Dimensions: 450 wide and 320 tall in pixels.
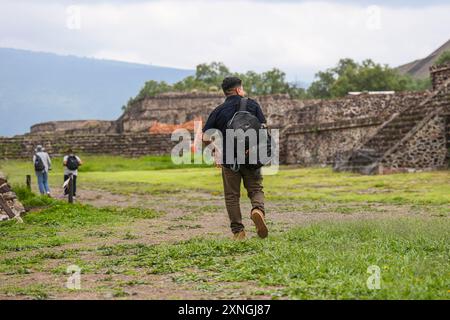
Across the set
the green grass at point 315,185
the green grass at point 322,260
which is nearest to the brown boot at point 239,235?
the green grass at point 322,260

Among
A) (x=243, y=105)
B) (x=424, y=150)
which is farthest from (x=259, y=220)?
(x=424, y=150)

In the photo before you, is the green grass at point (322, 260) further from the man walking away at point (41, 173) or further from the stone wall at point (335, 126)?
the stone wall at point (335, 126)

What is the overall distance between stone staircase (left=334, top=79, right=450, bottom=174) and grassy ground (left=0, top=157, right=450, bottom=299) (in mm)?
6437

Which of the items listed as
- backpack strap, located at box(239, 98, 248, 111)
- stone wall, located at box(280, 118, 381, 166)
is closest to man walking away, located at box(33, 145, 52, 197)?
backpack strap, located at box(239, 98, 248, 111)

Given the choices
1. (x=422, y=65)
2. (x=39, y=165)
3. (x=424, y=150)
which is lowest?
(x=39, y=165)

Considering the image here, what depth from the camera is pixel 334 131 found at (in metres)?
30.3

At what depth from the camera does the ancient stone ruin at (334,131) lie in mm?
24562

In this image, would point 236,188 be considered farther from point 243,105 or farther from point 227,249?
point 227,249

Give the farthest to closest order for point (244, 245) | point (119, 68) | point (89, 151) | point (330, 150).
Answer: point (119, 68) → point (89, 151) → point (330, 150) → point (244, 245)

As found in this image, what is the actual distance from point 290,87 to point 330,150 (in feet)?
126

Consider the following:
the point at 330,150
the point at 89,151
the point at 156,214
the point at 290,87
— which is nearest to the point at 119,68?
the point at 290,87

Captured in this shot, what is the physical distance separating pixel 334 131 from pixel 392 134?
16.8ft

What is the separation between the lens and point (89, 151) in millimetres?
39812
